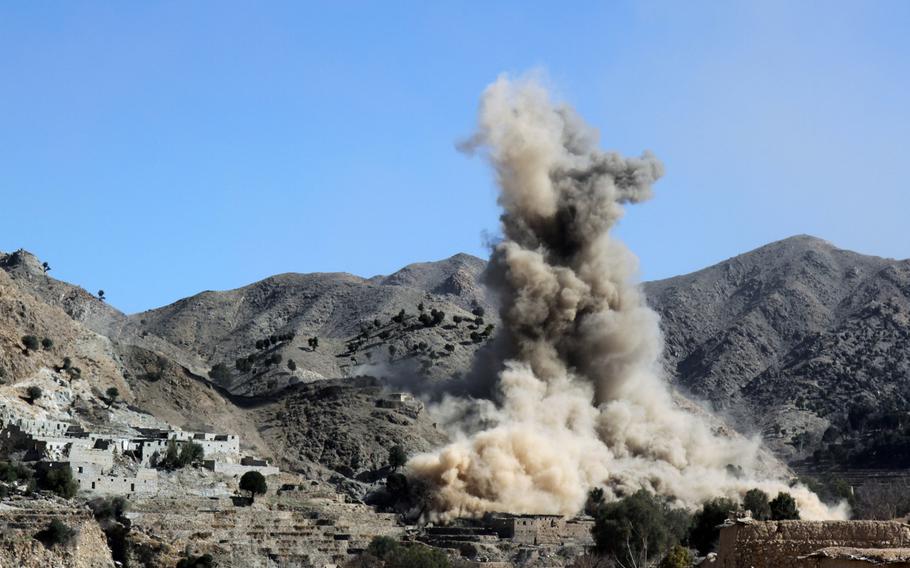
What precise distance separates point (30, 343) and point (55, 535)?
1134 inches

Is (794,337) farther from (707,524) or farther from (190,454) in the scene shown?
(707,524)

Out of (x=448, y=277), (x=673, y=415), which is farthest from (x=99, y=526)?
(x=448, y=277)

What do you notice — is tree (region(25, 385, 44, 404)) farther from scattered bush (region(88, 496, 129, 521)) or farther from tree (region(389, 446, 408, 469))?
tree (region(389, 446, 408, 469))

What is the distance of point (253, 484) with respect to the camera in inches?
2923

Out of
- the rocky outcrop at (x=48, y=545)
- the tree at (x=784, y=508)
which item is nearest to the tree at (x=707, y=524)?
the tree at (x=784, y=508)

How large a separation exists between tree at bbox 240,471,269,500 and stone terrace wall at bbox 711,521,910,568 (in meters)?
58.0

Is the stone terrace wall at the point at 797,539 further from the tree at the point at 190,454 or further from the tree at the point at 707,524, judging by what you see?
the tree at the point at 190,454

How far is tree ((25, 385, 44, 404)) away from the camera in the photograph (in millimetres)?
79463

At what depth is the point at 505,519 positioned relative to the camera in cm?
7600

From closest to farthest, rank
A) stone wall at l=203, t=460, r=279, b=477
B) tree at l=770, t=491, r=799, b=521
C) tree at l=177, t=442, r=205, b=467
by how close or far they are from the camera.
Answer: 1. tree at l=770, t=491, r=799, b=521
2. tree at l=177, t=442, r=205, b=467
3. stone wall at l=203, t=460, r=279, b=477

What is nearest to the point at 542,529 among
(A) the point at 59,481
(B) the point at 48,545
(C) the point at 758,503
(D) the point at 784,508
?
(C) the point at 758,503

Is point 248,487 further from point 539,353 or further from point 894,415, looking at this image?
point 894,415

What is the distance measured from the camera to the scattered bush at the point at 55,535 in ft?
188

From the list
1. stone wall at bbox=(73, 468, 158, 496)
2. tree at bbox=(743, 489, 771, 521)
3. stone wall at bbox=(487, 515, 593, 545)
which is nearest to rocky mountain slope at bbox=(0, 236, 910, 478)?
stone wall at bbox=(73, 468, 158, 496)
